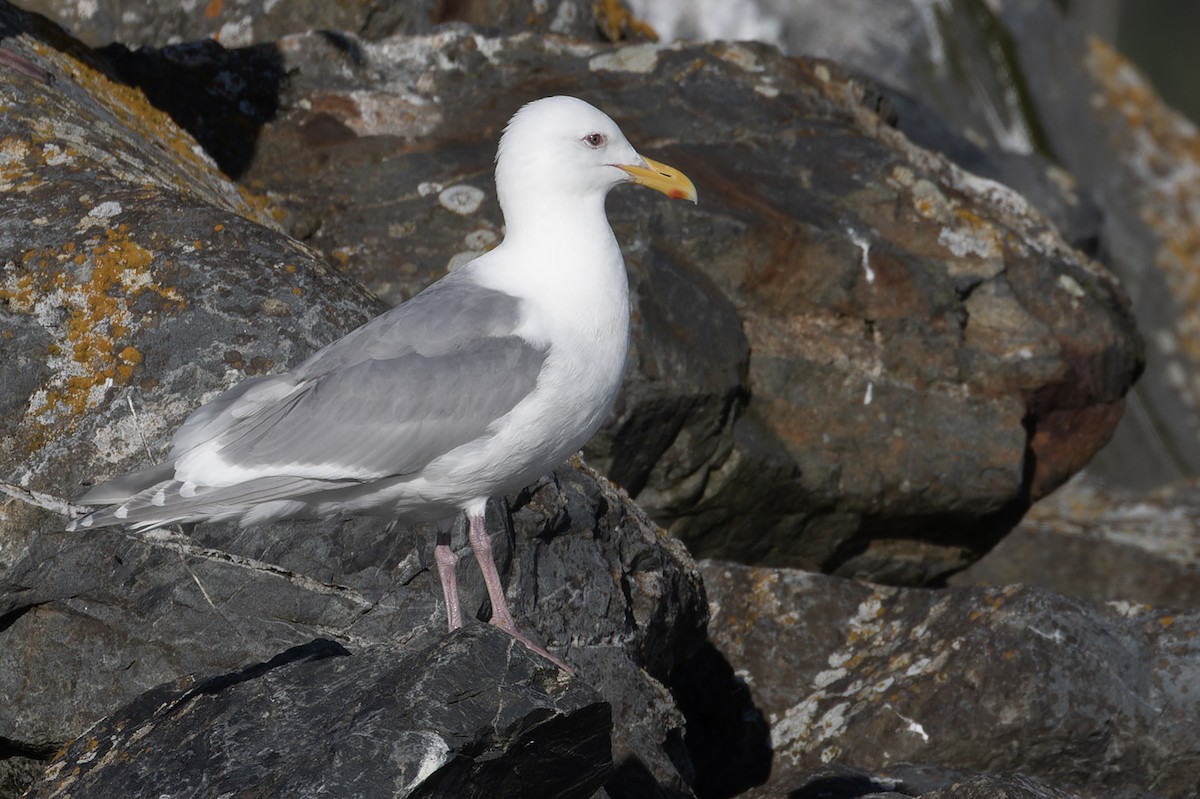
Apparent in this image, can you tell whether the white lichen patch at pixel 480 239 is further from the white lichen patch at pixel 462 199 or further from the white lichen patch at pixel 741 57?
the white lichen patch at pixel 741 57

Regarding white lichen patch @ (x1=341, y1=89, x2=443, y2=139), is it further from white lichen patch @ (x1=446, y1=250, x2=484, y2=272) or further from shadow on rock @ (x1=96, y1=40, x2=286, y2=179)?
white lichen patch @ (x1=446, y1=250, x2=484, y2=272)

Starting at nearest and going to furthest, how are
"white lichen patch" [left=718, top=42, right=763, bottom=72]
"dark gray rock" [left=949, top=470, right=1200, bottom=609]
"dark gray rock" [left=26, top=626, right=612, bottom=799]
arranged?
1. "dark gray rock" [left=26, top=626, right=612, bottom=799]
2. "dark gray rock" [left=949, top=470, right=1200, bottom=609]
3. "white lichen patch" [left=718, top=42, right=763, bottom=72]

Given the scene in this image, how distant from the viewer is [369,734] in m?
4.01

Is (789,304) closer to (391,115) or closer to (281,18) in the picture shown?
(391,115)

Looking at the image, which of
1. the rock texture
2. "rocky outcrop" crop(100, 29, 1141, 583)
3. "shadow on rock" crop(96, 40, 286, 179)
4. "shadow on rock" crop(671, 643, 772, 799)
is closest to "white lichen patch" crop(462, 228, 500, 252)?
"rocky outcrop" crop(100, 29, 1141, 583)

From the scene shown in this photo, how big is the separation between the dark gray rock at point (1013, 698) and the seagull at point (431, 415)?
180cm

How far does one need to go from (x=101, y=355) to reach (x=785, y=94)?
5.54 metres

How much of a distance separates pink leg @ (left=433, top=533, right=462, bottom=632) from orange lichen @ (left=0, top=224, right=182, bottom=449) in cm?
126

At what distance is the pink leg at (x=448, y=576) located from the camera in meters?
4.90

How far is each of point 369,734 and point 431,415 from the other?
1.09 m

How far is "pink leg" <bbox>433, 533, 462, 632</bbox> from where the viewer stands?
4.90 metres

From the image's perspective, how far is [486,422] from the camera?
4664 mm

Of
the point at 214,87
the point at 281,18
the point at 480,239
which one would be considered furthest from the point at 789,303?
the point at 281,18

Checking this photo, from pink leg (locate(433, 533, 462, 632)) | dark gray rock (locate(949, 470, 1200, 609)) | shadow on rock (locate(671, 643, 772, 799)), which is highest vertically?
pink leg (locate(433, 533, 462, 632))
